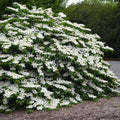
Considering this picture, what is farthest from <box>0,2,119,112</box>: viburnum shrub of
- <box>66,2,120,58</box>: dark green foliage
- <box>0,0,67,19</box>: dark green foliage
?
<box>66,2,120,58</box>: dark green foliage

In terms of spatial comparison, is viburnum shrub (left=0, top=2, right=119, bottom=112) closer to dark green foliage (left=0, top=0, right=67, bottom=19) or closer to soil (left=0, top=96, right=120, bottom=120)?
soil (left=0, top=96, right=120, bottom=120)

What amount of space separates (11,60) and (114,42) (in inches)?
503

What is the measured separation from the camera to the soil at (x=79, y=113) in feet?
10.3

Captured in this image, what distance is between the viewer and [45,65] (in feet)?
13.0

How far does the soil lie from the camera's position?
3150mm

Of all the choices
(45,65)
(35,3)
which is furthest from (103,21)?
(45,65)

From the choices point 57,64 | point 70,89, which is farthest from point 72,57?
point 70,89

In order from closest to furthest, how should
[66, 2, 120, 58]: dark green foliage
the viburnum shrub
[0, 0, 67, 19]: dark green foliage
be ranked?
1. the viburnum shrub
2. [0, 0, 67, 19]: dark green foliage
3. [66, 2, 120, 58]: dark green foliage

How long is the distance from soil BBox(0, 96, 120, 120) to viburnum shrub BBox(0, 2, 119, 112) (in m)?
0.15

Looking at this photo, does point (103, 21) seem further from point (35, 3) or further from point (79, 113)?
point (79, 113)

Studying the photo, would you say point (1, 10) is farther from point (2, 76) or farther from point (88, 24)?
point (88, 24)

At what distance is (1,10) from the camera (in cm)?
777

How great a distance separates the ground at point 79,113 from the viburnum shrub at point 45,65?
0.16 metres

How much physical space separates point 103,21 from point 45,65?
507 inches
